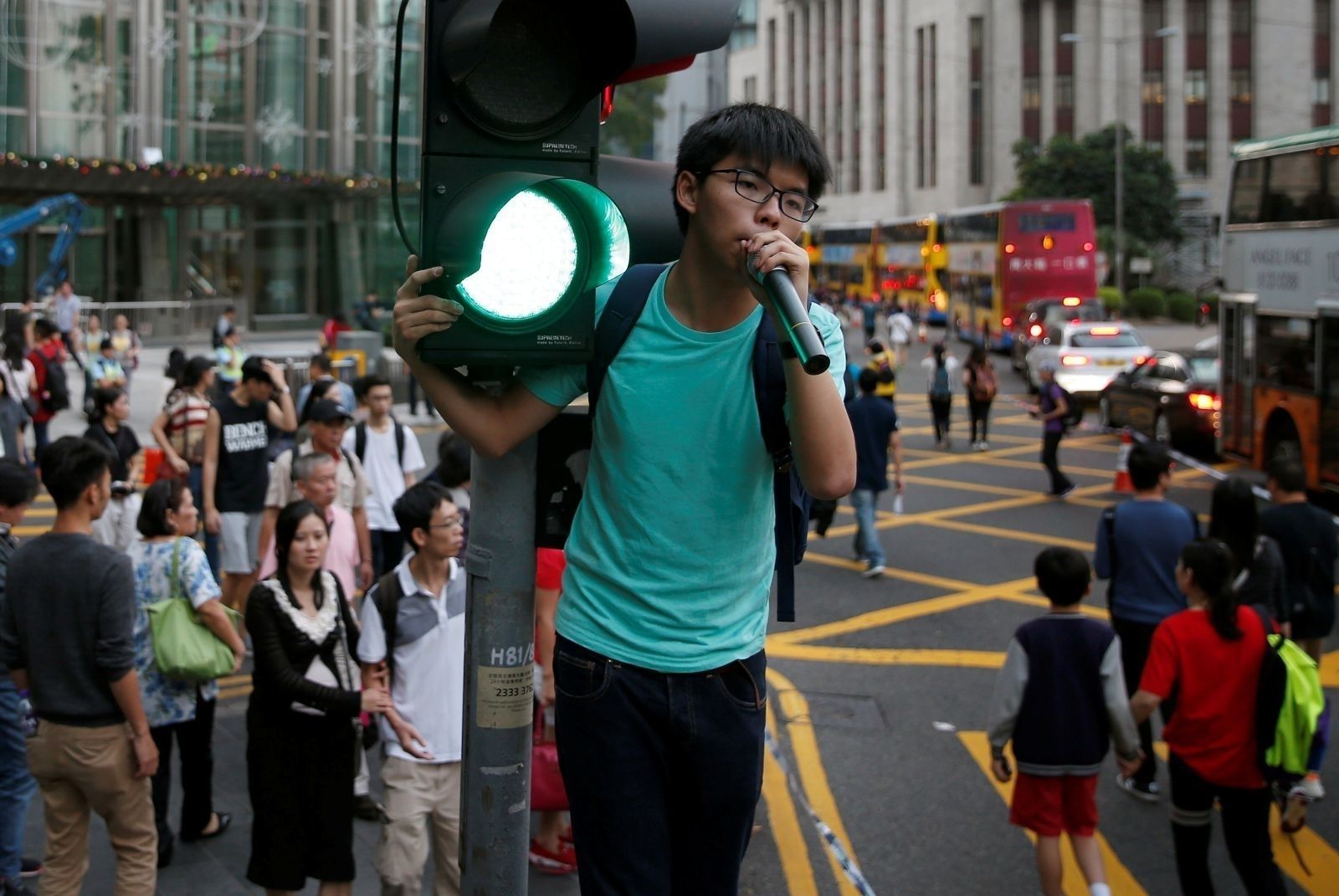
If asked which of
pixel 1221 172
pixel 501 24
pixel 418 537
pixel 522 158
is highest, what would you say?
pixel 1221 172

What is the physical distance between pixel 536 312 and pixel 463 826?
95 centimetres

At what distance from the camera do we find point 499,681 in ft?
8.74

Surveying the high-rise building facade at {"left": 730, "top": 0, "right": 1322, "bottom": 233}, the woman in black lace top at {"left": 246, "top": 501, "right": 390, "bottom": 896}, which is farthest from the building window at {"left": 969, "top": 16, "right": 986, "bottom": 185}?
the woman in black lace top at {"left": 246, "top": 501, "right": 390, "bottom": 896}

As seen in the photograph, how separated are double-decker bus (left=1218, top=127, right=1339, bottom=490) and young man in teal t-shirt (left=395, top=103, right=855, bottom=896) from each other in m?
14.0


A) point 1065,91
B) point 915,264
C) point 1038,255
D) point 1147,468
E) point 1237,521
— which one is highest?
point 1065,91

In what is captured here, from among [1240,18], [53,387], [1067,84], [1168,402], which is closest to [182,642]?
[53,387]

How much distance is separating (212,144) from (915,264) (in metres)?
25.0

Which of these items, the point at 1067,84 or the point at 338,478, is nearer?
the point at 338,478

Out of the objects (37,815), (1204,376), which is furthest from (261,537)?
(1204,376)

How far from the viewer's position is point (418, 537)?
5.35 metres

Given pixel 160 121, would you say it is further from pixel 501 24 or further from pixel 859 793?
pixel 501 24

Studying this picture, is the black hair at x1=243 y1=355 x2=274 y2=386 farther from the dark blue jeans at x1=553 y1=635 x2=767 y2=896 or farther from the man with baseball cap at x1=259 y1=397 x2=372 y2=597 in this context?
the dark blue jeans at x1=553 y1=635 x2=767 y2=896

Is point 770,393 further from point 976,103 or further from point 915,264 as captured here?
point 976,103

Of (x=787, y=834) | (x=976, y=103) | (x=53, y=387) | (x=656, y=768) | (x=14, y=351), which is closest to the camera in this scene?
(x=656, y=768)
